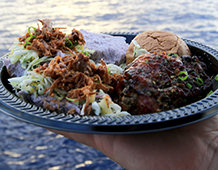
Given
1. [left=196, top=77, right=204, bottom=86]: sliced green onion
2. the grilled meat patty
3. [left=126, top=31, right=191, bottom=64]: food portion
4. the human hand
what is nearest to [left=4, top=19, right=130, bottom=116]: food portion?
the grilled meat patty

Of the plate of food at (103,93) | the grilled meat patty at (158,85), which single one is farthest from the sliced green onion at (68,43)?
the grilled meat patty at (158,85)

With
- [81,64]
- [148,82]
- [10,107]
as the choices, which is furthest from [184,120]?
[10,107]

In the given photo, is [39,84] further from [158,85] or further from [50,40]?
[158,85]

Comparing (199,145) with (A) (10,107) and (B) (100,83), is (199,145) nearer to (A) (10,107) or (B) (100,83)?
(B) (100,83)

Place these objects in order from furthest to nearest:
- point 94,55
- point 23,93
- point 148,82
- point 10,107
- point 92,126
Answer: point 94,55 → point 23,93 → point 148,82 → point 10,107 → point 92,126

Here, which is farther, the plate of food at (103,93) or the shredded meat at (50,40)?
the shredded meat at (50,40)

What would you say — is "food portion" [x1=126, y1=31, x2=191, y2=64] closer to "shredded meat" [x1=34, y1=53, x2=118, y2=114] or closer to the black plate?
"shredded meat" [x1=34, y1=53, x2=118, y2=114]

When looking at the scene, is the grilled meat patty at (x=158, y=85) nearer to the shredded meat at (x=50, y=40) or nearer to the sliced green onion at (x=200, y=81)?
the sliced green onion at (x=200, y=81)
